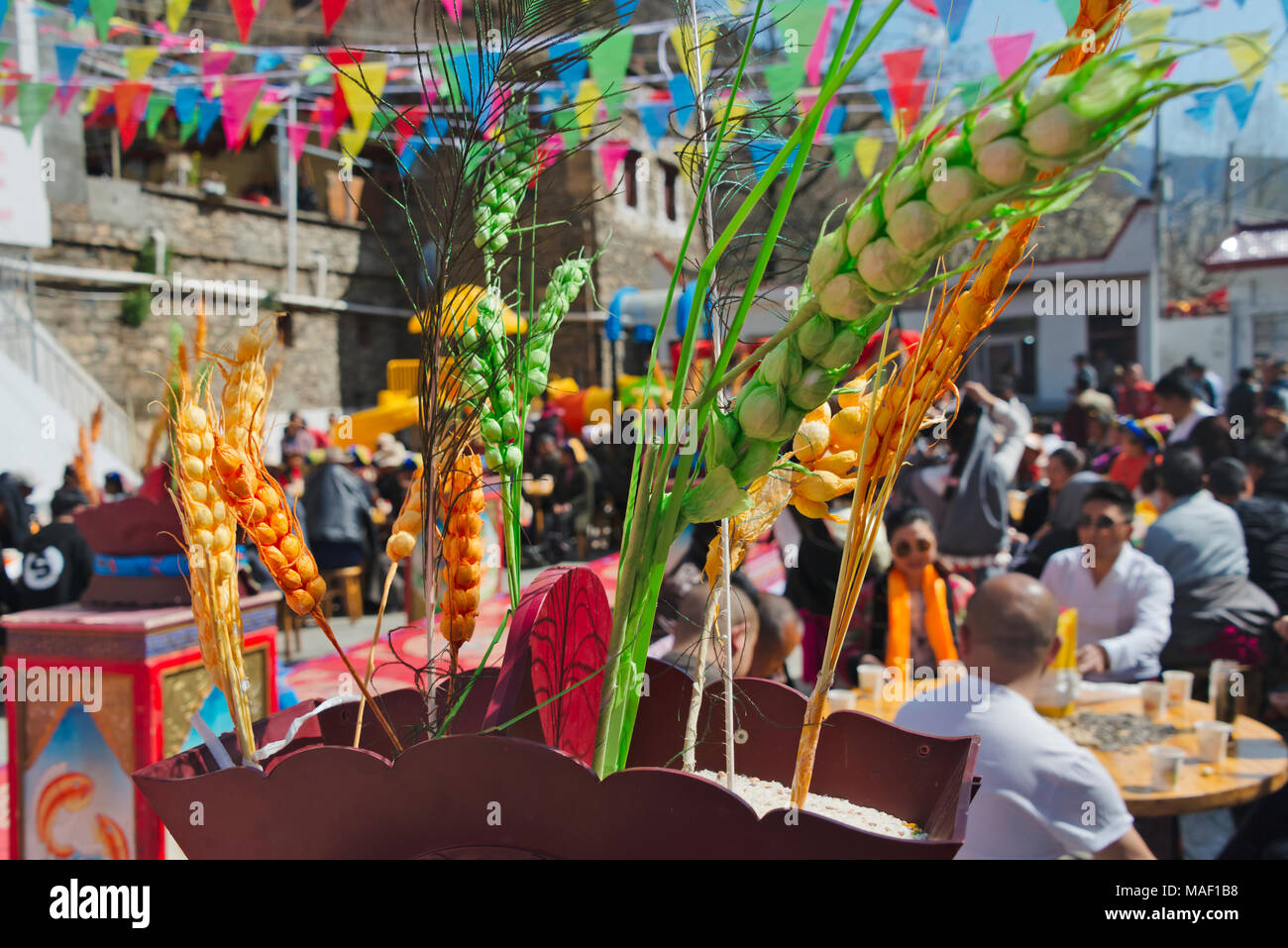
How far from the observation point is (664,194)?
22500 mm

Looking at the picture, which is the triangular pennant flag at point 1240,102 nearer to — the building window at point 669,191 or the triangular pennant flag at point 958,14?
the triangular pennant flag at point 958,14

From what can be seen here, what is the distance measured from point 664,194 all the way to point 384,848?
2272cm

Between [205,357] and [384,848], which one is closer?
[384,848]

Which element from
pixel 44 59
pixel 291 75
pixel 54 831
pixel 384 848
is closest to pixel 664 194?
pixel 44 59

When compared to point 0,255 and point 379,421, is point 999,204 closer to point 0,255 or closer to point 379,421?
point 379,421

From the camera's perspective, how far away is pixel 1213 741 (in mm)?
2727

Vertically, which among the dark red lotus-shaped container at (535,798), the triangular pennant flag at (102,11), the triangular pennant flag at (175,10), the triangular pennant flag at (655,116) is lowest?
the dark red lotus-shaped container at (535,798)

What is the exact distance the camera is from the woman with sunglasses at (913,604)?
3.71m

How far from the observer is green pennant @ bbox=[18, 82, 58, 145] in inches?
263

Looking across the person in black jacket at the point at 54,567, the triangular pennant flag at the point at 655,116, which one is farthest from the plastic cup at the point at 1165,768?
the triangular pennant flag at the point at 655,116

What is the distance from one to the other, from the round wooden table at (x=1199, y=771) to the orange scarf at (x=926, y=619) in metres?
0.63

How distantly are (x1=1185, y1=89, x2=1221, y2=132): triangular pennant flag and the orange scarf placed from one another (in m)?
3.77
